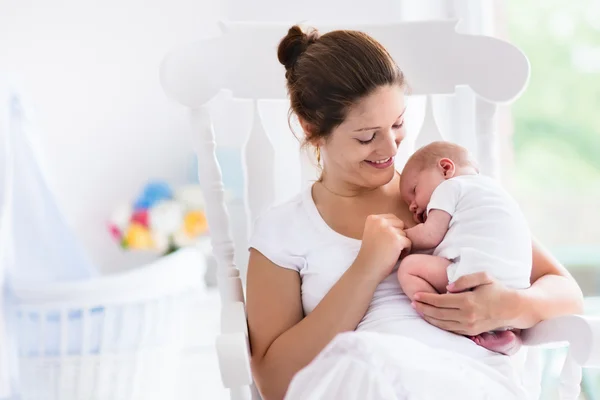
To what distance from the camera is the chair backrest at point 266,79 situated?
1302mm

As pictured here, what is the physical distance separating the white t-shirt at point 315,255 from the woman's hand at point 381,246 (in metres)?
0.05

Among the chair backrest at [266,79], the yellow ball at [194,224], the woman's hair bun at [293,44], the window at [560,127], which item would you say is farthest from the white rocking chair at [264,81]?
the window at [560,127]

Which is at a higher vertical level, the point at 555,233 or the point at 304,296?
the point at 304,296

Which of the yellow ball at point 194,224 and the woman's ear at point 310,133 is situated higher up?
the woman's ear at point 310,133

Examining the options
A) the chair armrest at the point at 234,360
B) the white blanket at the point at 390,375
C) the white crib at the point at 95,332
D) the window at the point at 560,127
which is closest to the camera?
the white blanket at the point at 390,375

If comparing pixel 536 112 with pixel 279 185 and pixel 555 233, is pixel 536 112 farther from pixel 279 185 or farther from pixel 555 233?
pixel 279 185

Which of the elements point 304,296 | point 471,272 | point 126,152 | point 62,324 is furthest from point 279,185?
point 471,272

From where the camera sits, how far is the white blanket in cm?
88

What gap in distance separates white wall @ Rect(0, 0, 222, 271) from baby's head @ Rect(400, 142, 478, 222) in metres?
1.21

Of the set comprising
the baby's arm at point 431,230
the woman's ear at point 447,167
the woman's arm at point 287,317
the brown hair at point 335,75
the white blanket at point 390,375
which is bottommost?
the woman's arm at point 287,317

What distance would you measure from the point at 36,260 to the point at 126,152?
627 millimetres

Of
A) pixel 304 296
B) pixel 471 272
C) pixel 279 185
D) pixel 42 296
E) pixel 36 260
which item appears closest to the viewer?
pixel 471 272

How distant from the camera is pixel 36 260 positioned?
1758 mm

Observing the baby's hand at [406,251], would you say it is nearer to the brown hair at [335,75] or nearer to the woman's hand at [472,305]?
the woman's hand at [472,305]
